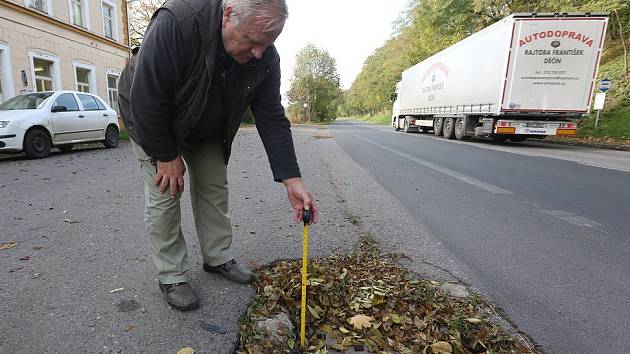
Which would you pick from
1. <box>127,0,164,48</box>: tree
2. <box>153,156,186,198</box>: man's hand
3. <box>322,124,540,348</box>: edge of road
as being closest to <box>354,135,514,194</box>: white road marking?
<box>322,124,540,348</box>: edge of road

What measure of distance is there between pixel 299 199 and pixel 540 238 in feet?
8.84

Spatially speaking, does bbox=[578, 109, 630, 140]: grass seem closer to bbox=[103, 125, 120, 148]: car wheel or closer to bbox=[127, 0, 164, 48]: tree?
bbox=[103, 125, 120, 148]: car wheel

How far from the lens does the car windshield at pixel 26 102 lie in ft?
28.1

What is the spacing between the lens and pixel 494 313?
2211 mm

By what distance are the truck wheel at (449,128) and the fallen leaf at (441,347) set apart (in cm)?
1603

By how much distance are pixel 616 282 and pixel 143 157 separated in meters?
3.34

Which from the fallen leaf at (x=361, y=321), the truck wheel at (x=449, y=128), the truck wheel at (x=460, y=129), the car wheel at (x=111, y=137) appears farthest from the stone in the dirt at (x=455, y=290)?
the truck wheel at (x=449, y=128)

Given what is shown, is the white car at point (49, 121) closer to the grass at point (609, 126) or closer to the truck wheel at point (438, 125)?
the truck wheel at point (438, 125)

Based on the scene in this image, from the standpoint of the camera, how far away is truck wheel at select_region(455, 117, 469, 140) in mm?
15344

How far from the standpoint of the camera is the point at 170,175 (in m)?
1.95

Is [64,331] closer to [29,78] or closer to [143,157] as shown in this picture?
[143,157]

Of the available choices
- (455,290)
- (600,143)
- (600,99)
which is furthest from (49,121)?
(600,99)

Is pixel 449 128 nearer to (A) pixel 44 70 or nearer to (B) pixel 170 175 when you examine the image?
(B) pixel 170 175

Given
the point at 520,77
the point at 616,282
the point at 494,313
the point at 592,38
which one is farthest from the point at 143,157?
the point at 592,38
